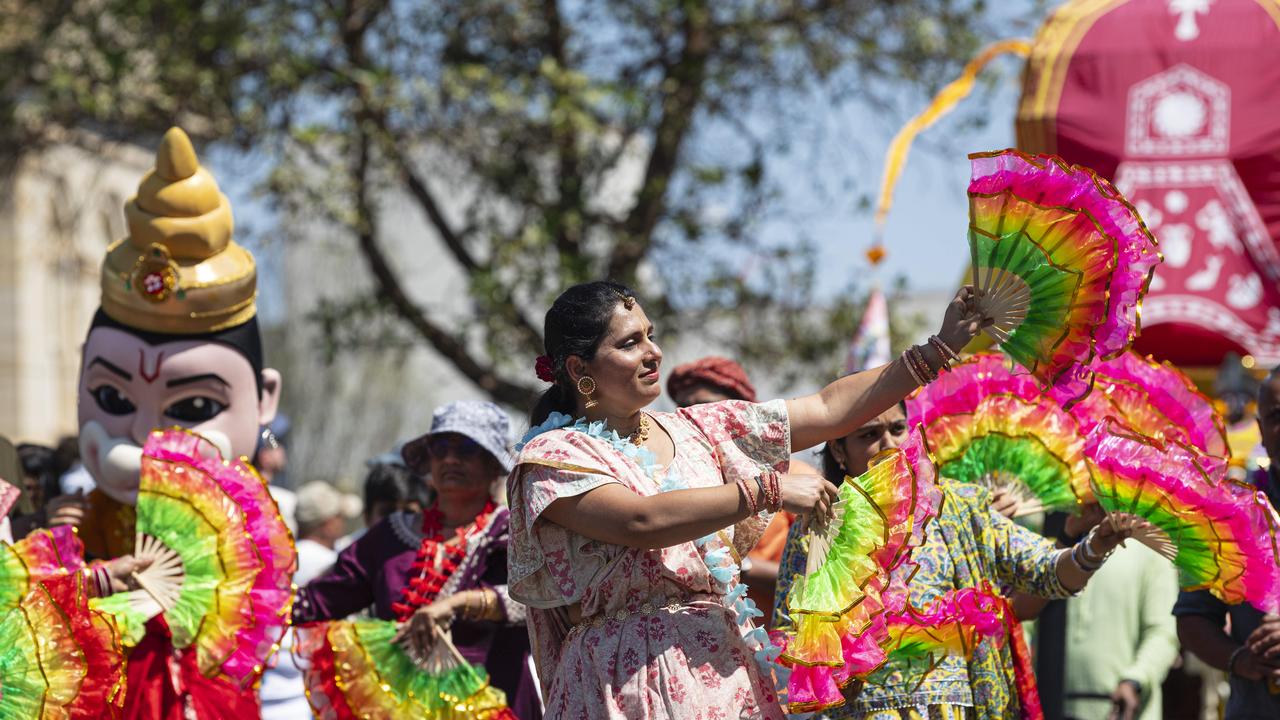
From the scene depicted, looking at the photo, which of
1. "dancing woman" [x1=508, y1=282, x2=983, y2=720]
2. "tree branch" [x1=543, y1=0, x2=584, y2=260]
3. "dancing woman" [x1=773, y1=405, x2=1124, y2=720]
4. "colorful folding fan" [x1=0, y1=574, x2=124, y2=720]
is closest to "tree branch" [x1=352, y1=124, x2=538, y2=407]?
"tree branch" [x1=543, y1=0, x2=584, y2=260]

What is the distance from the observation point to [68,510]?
17.7 feet

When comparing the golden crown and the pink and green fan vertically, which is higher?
the golden crown

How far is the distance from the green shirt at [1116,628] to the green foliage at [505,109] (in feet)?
15.3

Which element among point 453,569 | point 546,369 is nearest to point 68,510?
point 453,569

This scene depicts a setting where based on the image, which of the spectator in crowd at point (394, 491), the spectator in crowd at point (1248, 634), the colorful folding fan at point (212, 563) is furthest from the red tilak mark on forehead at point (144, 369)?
the spectator in crowd at point (1248, 634)

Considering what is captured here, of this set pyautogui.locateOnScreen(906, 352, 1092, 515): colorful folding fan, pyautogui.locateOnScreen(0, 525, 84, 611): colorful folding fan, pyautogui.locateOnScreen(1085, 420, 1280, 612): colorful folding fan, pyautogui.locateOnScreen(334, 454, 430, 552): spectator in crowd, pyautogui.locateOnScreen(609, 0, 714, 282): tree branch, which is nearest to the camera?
pyautogui.locateOnScreen(1085, 420, 1280, 612): colorful folding fan

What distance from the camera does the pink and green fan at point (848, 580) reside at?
3.45 meters

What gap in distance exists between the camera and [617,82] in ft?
34.8

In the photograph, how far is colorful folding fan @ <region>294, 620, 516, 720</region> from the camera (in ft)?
16.8

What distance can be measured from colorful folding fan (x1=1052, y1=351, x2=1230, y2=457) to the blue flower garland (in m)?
1.38

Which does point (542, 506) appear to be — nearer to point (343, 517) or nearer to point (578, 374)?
point (578, 374)

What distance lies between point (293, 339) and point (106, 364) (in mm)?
23398

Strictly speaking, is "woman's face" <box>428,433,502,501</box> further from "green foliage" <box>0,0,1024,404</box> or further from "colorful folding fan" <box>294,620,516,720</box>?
"green foliage" <box>0,0,1024,404</box>

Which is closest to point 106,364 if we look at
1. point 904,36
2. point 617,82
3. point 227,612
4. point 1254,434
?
point 227,612
